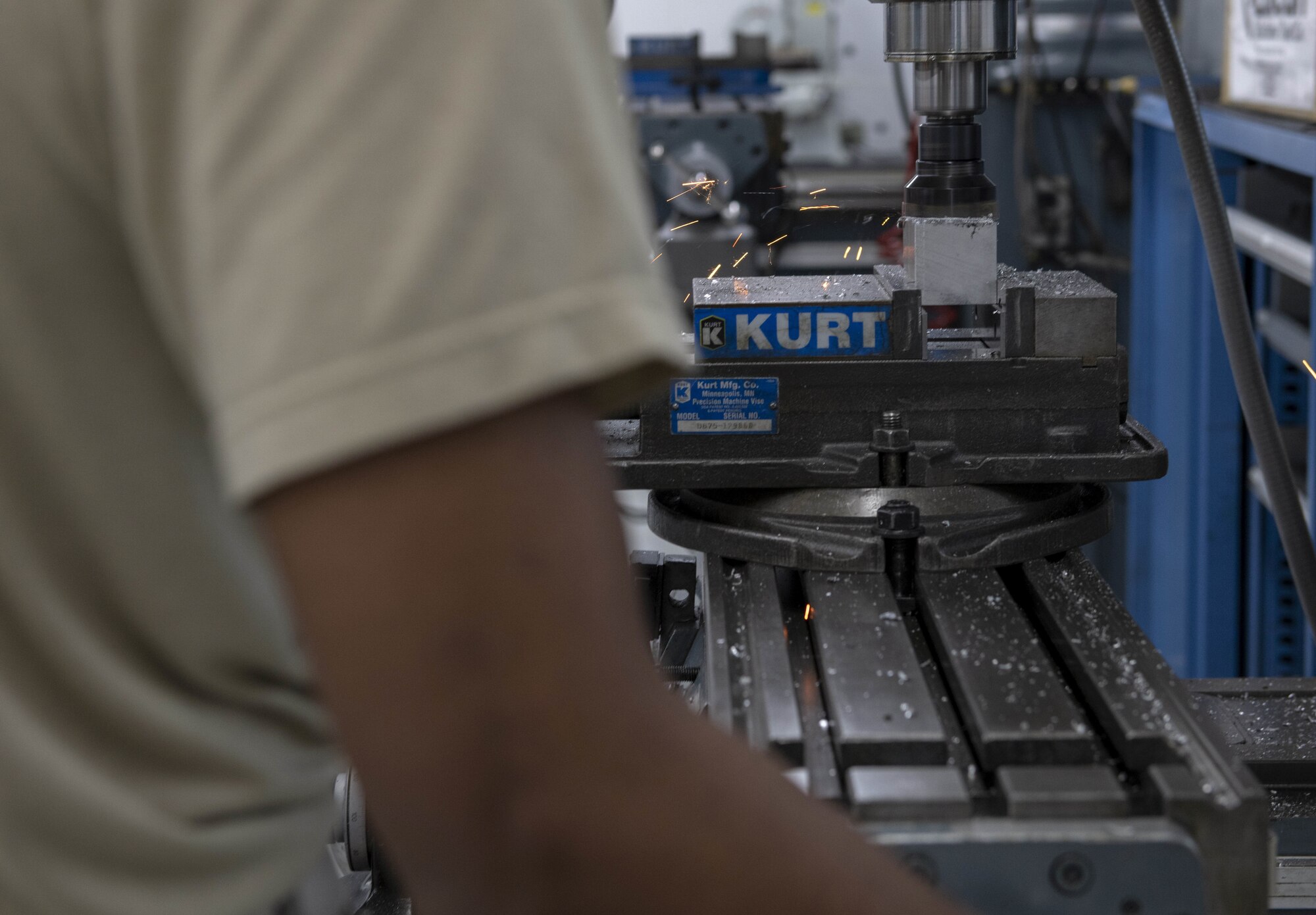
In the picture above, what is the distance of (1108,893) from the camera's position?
0.70 meters

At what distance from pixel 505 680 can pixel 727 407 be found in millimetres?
734

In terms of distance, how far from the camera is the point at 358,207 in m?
0.40

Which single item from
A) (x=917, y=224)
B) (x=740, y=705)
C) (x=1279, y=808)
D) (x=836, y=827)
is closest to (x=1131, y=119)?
(x=917, y=224)

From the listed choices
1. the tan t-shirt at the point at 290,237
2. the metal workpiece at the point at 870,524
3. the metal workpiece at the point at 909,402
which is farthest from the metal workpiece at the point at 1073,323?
the tan t-shirt at the point at 290,237

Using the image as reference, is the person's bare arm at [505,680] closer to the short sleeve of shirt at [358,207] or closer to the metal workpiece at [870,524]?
the short sleeve of shirt at [358,207]

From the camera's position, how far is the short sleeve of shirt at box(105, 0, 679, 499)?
15.5 inches

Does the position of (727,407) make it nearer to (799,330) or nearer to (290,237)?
(799,330)

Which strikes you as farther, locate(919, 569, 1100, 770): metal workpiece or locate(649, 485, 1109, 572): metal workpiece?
locate(649, 485, 1109, 572): metal workpiece

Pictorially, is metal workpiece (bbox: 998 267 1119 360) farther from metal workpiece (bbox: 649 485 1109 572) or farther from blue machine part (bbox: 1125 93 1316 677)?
blue machine part (bbox: 1125 93 1316 677)

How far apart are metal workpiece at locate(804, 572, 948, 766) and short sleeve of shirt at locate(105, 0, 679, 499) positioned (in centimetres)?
43

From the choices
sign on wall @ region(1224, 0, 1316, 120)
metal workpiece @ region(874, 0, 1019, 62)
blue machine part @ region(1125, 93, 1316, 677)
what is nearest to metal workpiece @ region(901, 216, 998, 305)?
metal workpiece @ region(874, 0, 1019, 62)

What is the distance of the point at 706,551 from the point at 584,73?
0.71 metres

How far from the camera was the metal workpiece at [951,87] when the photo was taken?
1.14 metres

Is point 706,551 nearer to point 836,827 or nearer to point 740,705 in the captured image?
point 740,705
